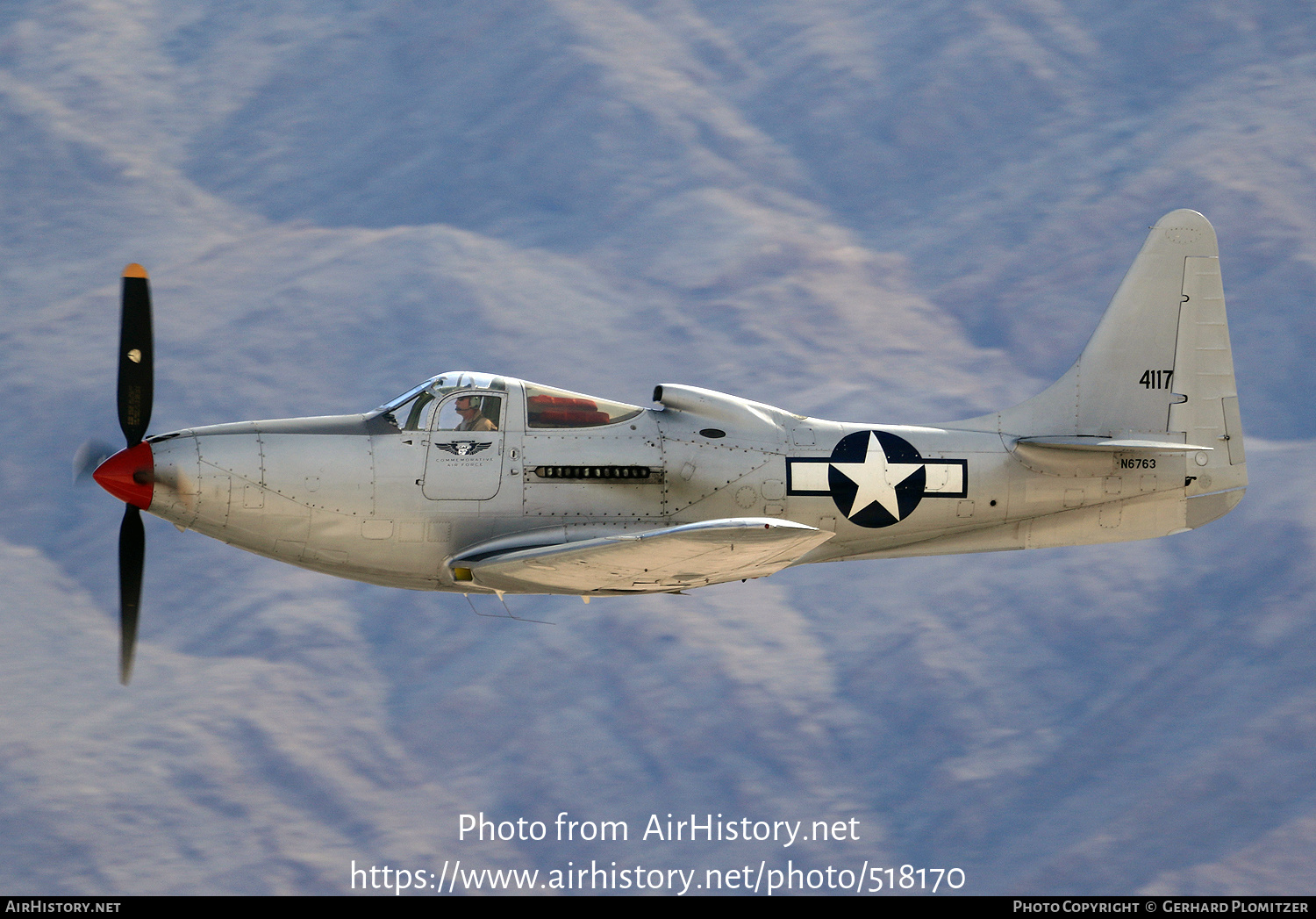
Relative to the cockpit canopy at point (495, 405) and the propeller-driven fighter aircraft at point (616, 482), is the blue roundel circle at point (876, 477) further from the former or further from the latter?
the cockpit canopy at point (495, 405)

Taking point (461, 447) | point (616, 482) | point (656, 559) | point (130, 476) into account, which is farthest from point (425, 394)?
point (656, 559)

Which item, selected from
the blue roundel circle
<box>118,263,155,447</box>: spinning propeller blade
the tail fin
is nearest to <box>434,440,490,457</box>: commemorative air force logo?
<box>118,263,155,447</box>: spinning propeller blade

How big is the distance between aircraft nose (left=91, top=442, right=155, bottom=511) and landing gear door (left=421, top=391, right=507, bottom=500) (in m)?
3.40

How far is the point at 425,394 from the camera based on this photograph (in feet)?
64.5

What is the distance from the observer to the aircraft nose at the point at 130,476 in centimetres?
1864

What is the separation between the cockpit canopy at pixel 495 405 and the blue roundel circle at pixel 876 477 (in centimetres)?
294

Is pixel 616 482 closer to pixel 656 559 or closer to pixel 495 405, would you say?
pixel 495 405

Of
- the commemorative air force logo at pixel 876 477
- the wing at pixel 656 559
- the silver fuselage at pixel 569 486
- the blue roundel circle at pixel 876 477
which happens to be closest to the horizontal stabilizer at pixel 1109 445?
the silver fuselage at pixel 569 486

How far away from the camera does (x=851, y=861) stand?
2261 inches

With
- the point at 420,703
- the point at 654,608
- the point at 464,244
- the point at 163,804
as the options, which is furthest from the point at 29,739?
the point at 464,244

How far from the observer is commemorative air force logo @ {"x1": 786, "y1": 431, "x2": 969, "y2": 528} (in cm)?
2020

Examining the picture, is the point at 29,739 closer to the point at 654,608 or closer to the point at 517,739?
the point at 517,739

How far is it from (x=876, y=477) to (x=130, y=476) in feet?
31.7

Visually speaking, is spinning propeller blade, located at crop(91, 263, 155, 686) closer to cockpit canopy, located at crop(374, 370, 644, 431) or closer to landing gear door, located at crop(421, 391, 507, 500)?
cockpit canopy, located at crop(374, 370, 644, 431)
